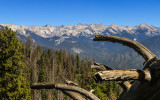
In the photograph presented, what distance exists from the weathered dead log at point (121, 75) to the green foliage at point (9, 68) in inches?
656

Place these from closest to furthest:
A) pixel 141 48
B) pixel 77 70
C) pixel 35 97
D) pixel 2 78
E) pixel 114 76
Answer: pixel 114 76, pixel 141 48, pixel 2 78, pixel 35 97, pixel 77 70

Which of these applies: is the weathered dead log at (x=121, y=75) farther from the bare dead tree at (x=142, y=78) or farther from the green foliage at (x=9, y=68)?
the green foliage at (x=9, y=68)

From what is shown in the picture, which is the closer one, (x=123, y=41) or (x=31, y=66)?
(x=123, y=41)

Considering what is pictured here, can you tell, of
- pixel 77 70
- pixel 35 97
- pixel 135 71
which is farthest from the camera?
pixel 77 70

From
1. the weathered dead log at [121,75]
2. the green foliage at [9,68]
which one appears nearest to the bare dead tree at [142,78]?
the weathered dead log at [121,75]

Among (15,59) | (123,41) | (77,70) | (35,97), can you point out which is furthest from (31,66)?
(77,70)

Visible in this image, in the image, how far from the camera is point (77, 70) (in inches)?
4707

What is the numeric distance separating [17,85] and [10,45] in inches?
172

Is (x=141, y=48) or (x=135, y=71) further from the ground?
(x=141, y=48)

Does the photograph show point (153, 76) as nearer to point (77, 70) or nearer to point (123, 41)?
point (123, 41)

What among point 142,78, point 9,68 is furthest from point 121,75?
point 9,68

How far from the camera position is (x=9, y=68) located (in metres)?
17.0

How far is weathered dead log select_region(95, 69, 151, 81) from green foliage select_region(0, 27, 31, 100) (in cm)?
1665

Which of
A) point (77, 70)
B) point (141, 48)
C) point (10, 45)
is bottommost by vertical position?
point (141, 48)
